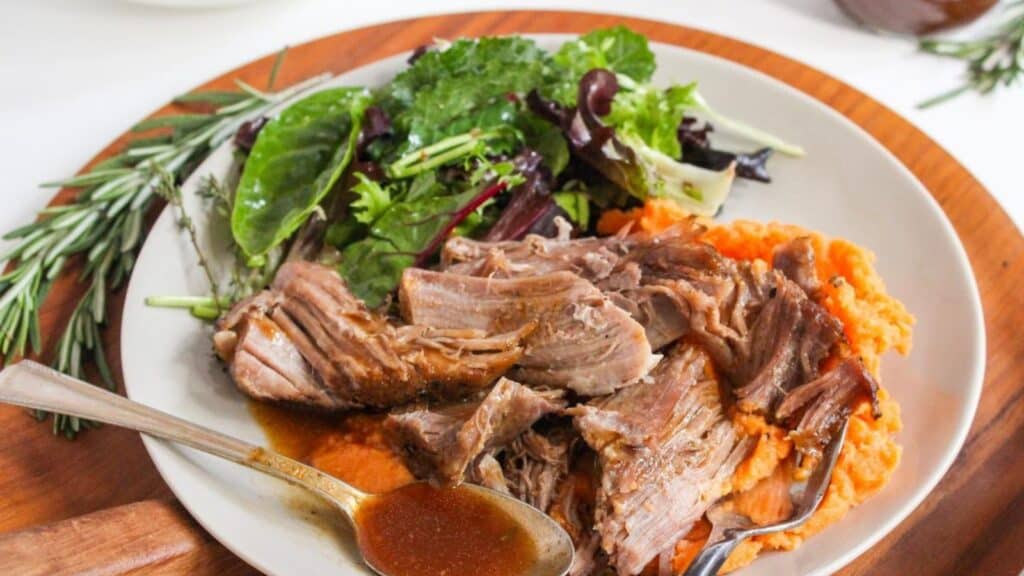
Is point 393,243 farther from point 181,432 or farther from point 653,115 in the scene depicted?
point 653,115

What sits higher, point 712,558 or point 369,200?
point 369,200

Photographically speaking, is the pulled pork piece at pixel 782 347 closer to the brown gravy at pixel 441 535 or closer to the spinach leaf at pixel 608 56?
the brown gravy at pixel 441 535

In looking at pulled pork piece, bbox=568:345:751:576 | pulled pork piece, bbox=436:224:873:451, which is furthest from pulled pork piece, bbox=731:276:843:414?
pulled pork piece, bbox=568:345:751:576

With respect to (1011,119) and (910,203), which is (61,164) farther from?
(1011,119)

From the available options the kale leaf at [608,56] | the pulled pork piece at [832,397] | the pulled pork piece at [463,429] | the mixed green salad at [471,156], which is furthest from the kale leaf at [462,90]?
the pulled pork piece at [832,397]

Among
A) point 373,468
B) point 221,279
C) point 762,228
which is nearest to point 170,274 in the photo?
point 221,279

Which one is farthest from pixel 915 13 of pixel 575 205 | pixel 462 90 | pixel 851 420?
pixel 851 420

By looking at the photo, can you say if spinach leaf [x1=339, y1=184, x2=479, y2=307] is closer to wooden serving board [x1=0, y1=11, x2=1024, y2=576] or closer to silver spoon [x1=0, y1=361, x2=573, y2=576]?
silver spoon [x1=0, y1=361, x2=573, y2=576]
